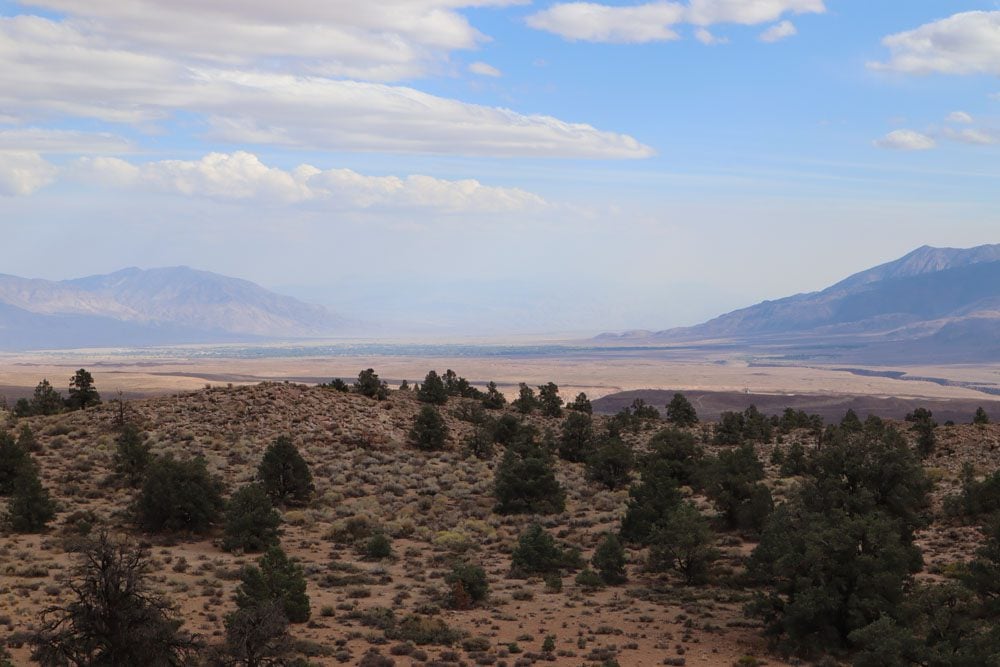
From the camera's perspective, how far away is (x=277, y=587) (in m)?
22.4

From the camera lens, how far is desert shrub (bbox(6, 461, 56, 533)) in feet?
98.6

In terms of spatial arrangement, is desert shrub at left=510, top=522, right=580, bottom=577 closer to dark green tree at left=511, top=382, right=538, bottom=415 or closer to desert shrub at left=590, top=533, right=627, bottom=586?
desert shrub at left=590, top=533, right=627, bottom=586

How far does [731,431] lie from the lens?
177 feet

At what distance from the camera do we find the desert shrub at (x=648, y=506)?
31203 millimetres

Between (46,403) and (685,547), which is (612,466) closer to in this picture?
(685,547)

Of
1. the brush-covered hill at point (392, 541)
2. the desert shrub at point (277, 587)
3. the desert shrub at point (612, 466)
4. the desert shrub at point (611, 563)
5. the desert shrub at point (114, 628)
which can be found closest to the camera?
the desert shrub at point (114, 628)

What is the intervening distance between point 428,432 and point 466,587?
2229 centimetres

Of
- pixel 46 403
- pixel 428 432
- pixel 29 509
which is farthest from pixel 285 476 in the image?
pixel 46 403

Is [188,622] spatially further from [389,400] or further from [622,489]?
[389,400]

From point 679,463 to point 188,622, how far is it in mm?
25371

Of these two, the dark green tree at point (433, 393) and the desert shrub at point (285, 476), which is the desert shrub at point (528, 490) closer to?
the desert shrub at point (285, 476)

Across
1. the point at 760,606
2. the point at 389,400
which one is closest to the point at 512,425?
the point at 389,400

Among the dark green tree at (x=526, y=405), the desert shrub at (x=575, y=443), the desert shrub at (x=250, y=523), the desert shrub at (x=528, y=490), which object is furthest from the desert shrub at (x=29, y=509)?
the dark green tree at (x=526, y=405)

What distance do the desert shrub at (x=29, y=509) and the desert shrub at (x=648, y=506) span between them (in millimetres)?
19226
